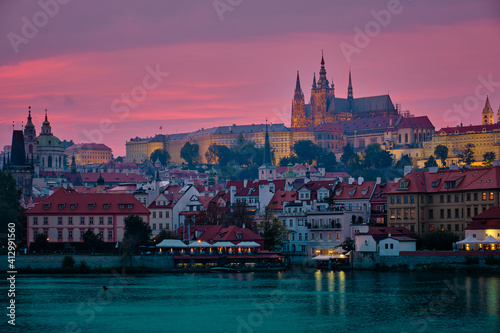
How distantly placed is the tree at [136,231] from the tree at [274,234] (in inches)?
495

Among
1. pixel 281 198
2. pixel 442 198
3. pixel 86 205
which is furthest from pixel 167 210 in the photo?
pixel 442 198

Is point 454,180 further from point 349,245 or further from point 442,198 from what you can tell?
point 349,245

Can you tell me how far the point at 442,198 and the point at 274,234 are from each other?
58.5ft

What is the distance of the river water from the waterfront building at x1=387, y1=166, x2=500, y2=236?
48.0ft

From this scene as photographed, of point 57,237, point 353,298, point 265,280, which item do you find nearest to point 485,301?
point 353,298

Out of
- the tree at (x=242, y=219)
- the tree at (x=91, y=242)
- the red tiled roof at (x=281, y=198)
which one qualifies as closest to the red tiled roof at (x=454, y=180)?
the tree at (x=242, y=219)

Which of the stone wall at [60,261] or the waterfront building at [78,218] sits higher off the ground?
the waterfront building at [78,218]

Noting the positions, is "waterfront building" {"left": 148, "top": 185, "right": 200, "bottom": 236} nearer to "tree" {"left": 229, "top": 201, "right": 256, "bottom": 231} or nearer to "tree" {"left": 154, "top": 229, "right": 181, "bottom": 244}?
"tree" {"left": 229, "top": 201, "right": 256, "bottom": 231}

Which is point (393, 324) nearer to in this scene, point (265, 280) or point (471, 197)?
point (265, 280)

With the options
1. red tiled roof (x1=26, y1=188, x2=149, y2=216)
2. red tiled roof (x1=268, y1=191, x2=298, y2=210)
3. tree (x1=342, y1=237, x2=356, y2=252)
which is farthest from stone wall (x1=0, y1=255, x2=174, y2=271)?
red tiled roof (x1=268, y1=191, x2=298, y2=210)

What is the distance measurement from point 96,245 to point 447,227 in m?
35.5

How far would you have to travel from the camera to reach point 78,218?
355 feet

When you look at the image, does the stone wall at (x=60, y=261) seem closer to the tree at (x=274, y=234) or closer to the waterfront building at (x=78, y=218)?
the waterfront building at (x=78, y=218)

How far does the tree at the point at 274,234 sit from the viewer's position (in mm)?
106812
